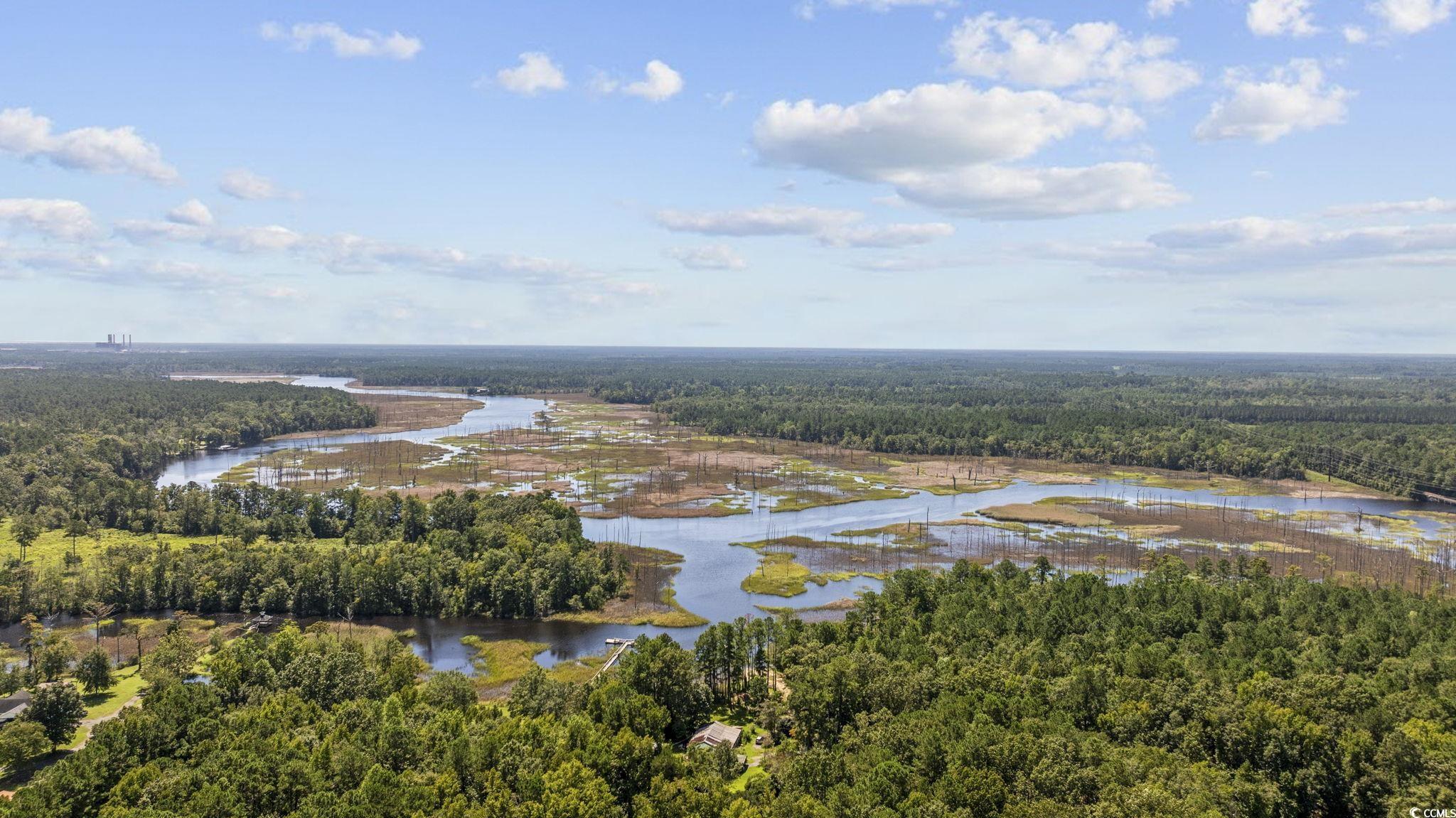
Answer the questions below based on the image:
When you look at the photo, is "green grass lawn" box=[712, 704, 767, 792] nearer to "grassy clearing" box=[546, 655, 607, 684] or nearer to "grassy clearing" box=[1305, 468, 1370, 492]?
"grassy clearing" box=[546, 655, 607, 684]

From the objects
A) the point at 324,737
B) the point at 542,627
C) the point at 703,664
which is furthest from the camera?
the point at 542,627

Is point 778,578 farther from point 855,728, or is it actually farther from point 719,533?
point 855,728

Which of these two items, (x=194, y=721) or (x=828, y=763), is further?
(x=194, y=721)

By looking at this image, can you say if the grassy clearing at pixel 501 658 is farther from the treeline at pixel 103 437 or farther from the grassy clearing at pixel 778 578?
the treeline at pixel 103 437

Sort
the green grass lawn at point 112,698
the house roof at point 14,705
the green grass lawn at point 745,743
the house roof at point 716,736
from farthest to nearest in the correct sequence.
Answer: the green grass lawn at point 112,698
the house roof at point 14,705
the house roof at point 716,736
the green grass lawn at point 745,743

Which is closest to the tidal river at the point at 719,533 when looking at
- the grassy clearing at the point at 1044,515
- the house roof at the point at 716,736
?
the grassy clearing at the point at 1044,515

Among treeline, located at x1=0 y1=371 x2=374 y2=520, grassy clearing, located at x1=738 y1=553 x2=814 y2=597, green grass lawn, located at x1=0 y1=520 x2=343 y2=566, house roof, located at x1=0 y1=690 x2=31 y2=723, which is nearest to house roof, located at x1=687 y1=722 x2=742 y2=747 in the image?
grassy clearing, located at x1=738 y1=553 x2=814 y2=597

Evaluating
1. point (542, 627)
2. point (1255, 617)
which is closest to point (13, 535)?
point (542, 627)

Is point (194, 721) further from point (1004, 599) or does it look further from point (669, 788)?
point (1004, 599)
